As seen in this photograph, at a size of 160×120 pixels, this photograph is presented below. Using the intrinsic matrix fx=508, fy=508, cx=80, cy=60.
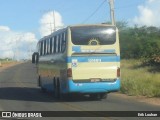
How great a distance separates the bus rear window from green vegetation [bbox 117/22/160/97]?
3.68 metres

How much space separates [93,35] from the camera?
71.1 ft

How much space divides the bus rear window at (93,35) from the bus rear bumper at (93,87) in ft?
5.70

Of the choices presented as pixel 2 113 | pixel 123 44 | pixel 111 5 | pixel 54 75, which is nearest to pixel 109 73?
pixel 54 75

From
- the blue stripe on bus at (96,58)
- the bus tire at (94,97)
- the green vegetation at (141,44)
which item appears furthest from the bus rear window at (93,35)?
the green vegetation at (141,44)

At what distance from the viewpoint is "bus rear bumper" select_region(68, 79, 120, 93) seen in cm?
2108

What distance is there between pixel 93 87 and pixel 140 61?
129 ft

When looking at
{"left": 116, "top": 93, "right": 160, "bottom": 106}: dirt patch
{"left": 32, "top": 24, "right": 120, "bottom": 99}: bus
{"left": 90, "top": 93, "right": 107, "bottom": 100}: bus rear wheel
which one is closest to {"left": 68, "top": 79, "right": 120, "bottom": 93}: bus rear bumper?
{"left": 32, "top": 24, "right": 120, "bottom": 99}: bus

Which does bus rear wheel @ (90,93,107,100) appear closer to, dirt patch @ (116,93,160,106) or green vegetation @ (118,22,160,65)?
dirt patch @ (116,93,160,106)

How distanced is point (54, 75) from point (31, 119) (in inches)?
→ 344

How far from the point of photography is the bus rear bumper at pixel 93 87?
2108 centimetres

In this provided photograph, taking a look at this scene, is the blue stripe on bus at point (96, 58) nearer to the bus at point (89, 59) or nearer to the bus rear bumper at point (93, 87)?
the bus at point (89, 59)

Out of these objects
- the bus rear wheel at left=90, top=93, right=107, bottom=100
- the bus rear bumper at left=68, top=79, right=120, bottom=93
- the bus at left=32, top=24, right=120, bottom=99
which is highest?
the bus at left=32, top=24, right=120, bottom=99

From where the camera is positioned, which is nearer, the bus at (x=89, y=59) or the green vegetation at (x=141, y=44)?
the bus at (x=89, y=59)

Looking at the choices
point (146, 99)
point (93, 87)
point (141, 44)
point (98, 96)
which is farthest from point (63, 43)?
point (141, 44)
